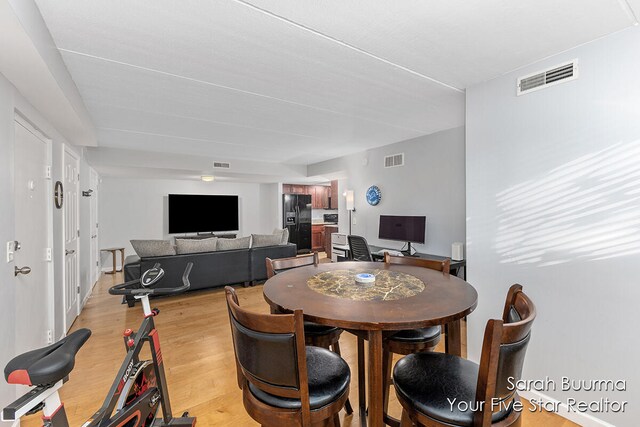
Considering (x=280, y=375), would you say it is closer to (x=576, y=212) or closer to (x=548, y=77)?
(x=576, y=212)

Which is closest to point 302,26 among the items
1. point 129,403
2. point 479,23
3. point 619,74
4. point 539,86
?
point 479,23

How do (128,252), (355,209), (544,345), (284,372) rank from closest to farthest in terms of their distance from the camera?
(284,372)
(544,345)
(355,209)
(128,252)

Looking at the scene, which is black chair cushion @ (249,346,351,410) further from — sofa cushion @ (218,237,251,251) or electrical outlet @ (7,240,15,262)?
sofa cushion @ (218,237,251,251)

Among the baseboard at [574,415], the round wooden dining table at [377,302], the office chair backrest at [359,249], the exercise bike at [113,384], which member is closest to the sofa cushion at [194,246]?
the office chair backrest at [359,249]

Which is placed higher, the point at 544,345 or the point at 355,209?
the point at 355,209

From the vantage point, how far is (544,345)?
2.01 meters

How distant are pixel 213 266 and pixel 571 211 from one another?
4.24 m

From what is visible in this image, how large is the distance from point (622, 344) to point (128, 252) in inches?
315

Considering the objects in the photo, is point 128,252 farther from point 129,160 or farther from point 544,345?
point 544,345

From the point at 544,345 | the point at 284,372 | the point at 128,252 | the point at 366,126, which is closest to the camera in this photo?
the point at 284,372

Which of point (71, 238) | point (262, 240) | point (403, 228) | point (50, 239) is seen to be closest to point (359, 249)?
point (403, 228)

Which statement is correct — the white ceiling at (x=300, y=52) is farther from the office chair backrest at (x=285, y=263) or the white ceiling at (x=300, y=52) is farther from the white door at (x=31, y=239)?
the office chair backrest at (x=285, y=263)

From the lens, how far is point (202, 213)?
7527 millimetres

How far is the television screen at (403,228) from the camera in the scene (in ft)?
13.5
